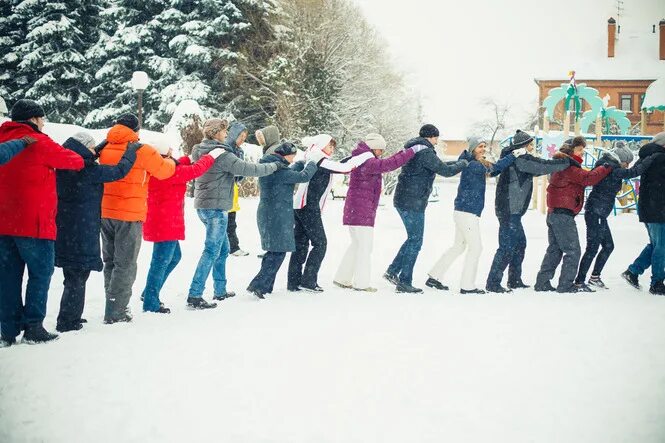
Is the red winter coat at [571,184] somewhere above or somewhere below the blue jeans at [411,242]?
above

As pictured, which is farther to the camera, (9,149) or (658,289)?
(658,289)

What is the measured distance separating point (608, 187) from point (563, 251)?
3.79ft

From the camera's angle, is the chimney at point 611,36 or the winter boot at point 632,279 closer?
the winter boot at point 632,279

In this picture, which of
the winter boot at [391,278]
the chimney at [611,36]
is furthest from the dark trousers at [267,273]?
the chimney at [611,36]

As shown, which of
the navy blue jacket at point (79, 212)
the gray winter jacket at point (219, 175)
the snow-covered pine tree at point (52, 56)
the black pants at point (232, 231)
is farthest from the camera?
the snow-covered pine tree at point (52, 56)

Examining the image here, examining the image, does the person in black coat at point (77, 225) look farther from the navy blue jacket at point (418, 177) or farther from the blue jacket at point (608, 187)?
the blue jacket at point (608, 187)

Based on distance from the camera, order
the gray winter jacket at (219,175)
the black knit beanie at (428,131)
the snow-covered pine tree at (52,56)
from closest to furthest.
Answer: the gray winter jacket at (219,175) → the black knit beanie at (428,131) → the snow-covered pine tree at (52,56)

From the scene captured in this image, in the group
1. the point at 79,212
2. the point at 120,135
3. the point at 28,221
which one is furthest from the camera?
the point at 120,135

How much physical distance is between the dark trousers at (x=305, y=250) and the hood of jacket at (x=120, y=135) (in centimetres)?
252

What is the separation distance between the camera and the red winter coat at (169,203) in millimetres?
6371

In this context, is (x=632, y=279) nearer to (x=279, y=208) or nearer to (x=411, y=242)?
(x=411, y=242)

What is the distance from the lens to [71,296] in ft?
18.4

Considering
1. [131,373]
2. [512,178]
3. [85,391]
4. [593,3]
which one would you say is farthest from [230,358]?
[593,3]

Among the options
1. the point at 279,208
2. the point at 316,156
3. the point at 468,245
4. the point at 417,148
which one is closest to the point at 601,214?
the point at 468,245
